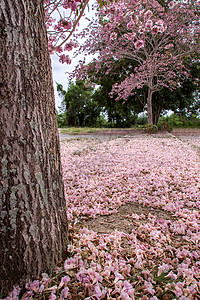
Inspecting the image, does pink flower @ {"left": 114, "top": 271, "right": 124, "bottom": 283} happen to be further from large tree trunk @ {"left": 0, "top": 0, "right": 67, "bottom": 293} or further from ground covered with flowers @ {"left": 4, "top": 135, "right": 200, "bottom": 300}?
large tree trunk @ {"left": 0, "top": 0, "right": 67, "bottom": 293}

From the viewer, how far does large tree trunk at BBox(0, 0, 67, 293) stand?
0.87 metres

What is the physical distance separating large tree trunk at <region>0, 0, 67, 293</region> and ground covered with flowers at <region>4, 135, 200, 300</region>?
0.14 m

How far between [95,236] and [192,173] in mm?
2081

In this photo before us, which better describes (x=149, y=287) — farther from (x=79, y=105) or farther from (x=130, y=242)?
(x=79, y=105)

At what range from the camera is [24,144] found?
0.92m

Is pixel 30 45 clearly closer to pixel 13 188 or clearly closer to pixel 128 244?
pixel 13 188

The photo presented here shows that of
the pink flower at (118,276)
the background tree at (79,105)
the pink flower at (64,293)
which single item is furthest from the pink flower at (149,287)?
the background tree at (79,105)

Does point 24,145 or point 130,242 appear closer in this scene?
point 24,145

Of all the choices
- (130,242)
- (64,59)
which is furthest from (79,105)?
(130,242)

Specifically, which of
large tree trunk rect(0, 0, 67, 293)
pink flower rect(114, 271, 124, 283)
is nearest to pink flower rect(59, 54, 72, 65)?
large tree trunk rect(0, 0, 67, 293)

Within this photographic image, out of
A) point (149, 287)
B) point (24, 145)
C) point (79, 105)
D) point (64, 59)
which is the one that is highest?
point (79, 105)

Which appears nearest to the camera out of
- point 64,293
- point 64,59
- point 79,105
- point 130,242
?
point 64,293

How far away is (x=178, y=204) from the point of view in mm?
1870

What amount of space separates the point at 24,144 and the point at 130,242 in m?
0.99
